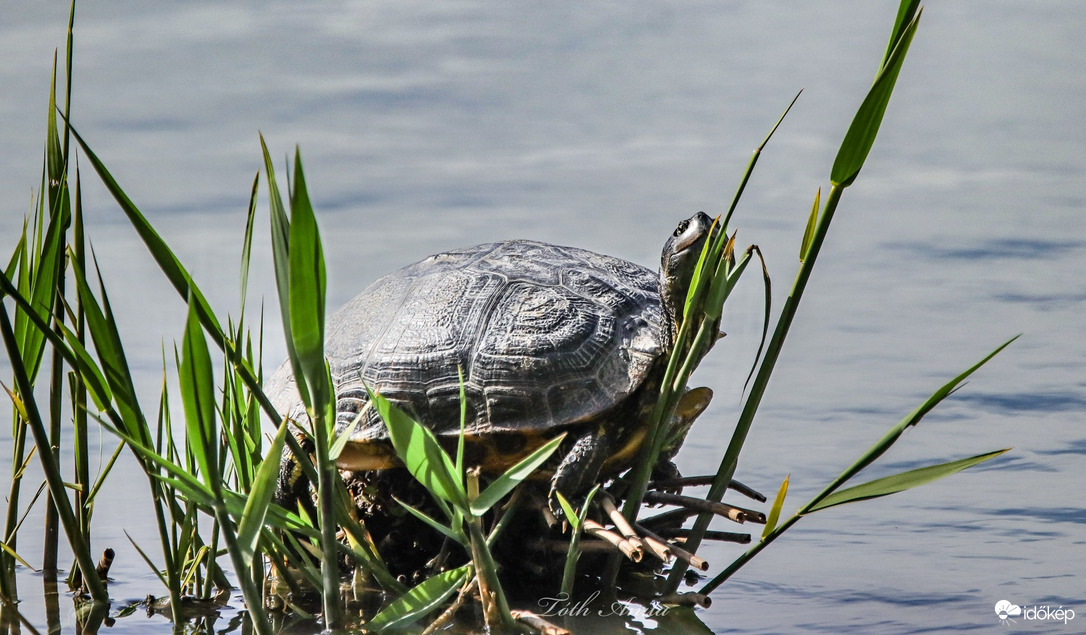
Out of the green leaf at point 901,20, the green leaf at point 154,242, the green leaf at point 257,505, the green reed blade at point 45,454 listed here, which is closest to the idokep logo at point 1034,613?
the green leaf at point 901,20

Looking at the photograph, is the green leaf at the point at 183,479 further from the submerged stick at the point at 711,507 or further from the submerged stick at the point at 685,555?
the submerged stick at the point at 711,507

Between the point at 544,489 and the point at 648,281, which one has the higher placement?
the point at 648,281

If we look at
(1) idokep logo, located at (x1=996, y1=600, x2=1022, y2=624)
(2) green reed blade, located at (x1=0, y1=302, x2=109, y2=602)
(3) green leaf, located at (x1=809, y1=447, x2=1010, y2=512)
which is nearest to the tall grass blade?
(2) green reed blade, located at (x1=0, y1=302, x2=109, y2=602)

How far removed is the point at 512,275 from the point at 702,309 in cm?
78

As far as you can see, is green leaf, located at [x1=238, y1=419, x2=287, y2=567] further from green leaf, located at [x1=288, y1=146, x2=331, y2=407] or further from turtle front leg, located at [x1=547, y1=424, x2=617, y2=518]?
turtle front leg, located at [x1=547, y1=424, x2=617, y2=518]

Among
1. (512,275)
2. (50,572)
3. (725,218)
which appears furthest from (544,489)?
(50,572)

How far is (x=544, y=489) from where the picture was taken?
8.17 ft

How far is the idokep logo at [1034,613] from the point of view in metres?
2.48

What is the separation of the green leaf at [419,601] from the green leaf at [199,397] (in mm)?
429

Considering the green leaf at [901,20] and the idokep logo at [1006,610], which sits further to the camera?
the idokep logo at [1006,610]

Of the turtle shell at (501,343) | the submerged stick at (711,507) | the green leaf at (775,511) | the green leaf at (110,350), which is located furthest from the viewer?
the turtle shell at (501,343)

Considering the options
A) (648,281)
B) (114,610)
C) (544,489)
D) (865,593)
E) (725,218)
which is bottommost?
(865,593)

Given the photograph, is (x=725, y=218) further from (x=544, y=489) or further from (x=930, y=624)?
(x=930, y=624)

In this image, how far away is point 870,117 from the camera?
5.49 feet
